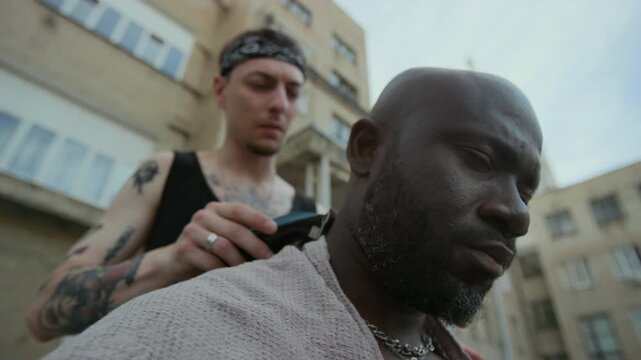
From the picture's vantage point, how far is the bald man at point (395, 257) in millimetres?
662

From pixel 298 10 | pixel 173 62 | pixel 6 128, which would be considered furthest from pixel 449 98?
pixel 298 10

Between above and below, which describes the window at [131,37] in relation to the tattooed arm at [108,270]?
above

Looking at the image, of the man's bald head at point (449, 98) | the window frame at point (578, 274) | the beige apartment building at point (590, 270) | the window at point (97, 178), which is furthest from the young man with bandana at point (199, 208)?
the window frame at point (578, 274)

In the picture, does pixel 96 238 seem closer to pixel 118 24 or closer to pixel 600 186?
pixel 118 24

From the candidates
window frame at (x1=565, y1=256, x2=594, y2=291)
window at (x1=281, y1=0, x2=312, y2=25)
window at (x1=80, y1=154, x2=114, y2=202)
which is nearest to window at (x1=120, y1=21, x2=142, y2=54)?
window at (x1=80, y1=154, x2=114, y2=202)

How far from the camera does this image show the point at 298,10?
39.9 feet

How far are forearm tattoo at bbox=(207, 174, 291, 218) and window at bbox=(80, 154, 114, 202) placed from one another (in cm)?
515

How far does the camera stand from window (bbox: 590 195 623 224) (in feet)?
21.0

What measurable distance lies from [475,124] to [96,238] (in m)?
1.74

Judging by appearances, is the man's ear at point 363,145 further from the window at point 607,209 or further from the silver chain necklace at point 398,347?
the window at point 607,209

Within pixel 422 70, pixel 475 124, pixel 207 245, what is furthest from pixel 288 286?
pixel 422 70

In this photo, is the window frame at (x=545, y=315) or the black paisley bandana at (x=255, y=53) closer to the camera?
the black paisley bandana at (x=255, y=53)

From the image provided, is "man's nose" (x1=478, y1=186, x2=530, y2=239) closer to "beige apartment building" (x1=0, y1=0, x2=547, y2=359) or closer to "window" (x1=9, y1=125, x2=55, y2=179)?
"beige apartment building" (x1=0, y1=0, x2=547, y2=359)

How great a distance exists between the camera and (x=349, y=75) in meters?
13.2
